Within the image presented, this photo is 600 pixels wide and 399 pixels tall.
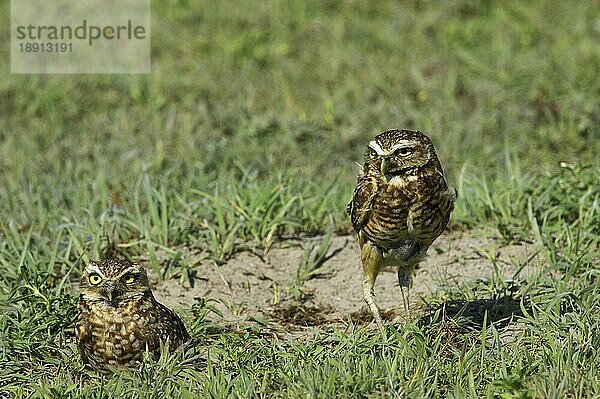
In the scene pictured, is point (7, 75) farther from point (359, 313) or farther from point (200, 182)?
point (359, 313)

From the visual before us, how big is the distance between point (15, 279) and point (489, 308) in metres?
2.81

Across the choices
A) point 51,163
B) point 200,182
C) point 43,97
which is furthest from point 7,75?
point 200,182

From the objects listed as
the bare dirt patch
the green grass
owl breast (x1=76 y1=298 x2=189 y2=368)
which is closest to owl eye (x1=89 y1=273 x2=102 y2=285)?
owl breast (x1=76 y1=298 x2=189 y2=368)

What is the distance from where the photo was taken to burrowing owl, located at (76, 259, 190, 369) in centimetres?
532

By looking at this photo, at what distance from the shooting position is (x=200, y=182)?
7.59m

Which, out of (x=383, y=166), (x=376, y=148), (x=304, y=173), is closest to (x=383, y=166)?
(x=383, y=166)

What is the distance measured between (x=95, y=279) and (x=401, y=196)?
63.9 inches

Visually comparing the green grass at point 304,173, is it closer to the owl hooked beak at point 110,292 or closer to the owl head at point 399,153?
Result: the owl hooked beak at point 110,292

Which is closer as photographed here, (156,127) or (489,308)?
(489,308)

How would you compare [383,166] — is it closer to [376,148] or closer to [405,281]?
[376,148]

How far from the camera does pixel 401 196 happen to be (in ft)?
17.0

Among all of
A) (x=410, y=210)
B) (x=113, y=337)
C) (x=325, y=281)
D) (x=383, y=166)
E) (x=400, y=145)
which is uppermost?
(x=400, y=145)

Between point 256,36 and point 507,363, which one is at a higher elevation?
point 256,36

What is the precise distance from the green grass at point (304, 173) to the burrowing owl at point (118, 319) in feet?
0.48
